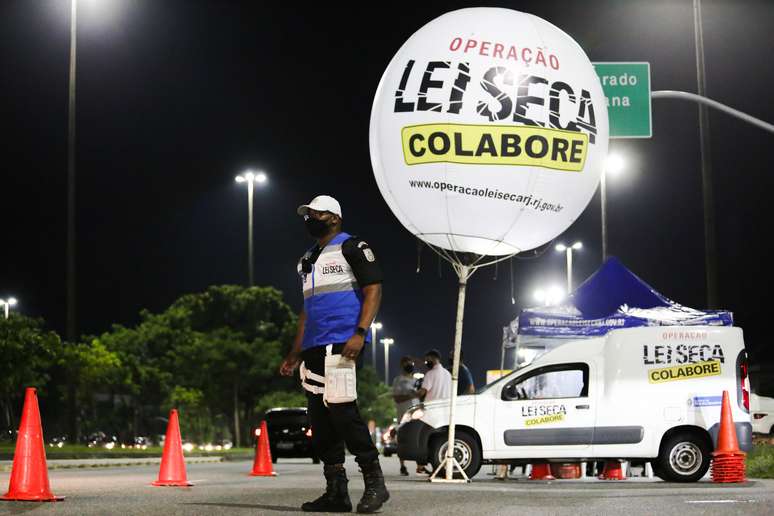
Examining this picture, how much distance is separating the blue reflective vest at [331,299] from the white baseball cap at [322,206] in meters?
0.19

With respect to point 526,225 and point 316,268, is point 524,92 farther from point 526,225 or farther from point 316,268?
point 316,268

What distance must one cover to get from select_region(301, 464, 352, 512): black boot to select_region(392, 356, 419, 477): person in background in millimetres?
10303

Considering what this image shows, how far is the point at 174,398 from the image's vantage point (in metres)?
53.5

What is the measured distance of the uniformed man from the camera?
845 centimetres

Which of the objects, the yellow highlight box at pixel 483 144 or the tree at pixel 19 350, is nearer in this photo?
the yellow highlight box at pixel 483 144

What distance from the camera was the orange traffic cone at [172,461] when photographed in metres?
12.4

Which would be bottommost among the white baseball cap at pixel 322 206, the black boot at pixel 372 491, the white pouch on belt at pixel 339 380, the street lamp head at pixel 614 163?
the black boot at pixel 372 491

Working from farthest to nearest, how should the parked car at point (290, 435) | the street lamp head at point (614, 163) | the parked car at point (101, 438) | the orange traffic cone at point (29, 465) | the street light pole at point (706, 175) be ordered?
the parked car at point (101, 438), the street lamp head at point (614, 163), the parked car at point (290, 435), the street light pole at point (706, 175), the orange traffic cone at point (29, 465)

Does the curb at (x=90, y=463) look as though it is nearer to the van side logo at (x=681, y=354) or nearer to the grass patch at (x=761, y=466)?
the van side logo at (x=681, y=354)

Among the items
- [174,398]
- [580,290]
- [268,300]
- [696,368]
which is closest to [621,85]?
[580,290]

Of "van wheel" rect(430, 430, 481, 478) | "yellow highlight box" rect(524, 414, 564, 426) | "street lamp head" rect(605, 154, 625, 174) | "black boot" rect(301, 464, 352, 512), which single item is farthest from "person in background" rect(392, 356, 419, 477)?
"street lamp head" rect(605, 154, 625, 174)

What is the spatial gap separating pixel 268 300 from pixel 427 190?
4832 centimetres

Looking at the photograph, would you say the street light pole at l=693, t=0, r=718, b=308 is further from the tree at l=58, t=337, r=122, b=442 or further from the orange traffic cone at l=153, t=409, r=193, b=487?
the tree at l=58, t=337, r=122, b=442

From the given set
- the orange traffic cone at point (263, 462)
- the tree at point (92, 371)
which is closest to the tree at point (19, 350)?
the tree at point (92, 371)
